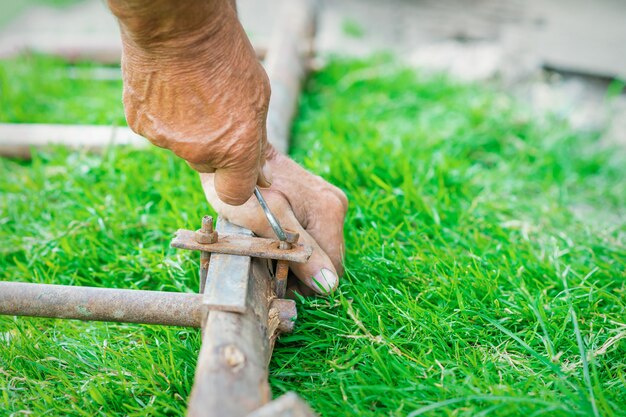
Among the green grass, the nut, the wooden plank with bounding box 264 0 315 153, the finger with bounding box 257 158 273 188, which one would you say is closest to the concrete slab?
the green grass

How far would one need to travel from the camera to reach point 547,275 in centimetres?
205

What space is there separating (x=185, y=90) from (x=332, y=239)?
680 millimetres

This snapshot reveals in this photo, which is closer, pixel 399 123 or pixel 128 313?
pixel 128 313

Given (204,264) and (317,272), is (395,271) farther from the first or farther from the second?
(204,264)

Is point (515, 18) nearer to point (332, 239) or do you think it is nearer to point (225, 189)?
point (332, 239)

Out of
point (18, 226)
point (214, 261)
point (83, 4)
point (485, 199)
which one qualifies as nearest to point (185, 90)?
point (214, 261)

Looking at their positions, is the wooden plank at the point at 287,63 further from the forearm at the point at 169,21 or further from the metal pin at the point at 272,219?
the forearm at the point at 169,21

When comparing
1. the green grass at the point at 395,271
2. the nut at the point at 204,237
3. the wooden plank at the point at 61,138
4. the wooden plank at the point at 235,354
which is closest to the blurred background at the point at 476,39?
the green grass at the point at 395,271

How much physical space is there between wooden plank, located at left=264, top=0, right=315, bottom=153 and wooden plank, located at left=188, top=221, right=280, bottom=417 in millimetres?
998

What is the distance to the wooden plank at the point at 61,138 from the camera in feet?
9.37

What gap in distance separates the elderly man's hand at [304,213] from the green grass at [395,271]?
88 mm

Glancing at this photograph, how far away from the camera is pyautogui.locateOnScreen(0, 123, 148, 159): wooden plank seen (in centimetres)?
286

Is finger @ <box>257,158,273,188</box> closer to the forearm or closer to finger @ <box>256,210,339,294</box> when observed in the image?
finger @ <box>256,210,339,294</box>

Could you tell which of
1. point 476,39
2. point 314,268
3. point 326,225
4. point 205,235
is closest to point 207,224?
point 205,235
